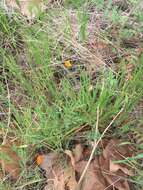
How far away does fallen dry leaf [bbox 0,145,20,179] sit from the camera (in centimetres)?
153

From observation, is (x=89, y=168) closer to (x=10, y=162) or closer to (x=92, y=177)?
(x=92, y=177)

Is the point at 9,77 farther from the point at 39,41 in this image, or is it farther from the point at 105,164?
the point at 105,164

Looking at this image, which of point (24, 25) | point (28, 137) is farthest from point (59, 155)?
point (24, 25)

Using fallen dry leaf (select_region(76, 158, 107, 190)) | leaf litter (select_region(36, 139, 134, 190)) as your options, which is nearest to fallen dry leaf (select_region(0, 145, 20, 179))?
leaf litter (select_region(36, 139, 134, 190))

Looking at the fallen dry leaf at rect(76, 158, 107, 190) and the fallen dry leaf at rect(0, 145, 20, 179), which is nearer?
the fallen dry leaf at rect(76, 158, 107, 190)

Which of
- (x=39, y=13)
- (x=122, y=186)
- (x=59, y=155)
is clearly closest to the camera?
(x=122, y=186)

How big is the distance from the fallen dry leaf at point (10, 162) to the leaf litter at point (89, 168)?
0.09 meters

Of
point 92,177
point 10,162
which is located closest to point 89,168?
point 92,177

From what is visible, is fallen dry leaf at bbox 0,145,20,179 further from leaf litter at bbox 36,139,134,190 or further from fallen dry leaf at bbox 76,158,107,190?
fallen dry leaf at bbox 76,158,107,190

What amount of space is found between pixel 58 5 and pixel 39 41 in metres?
0.31

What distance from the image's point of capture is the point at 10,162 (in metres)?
1.53

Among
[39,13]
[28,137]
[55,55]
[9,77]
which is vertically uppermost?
[39,13]

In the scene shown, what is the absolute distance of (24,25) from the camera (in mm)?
1795

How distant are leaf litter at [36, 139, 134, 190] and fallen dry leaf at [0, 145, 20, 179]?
93 millimetres
